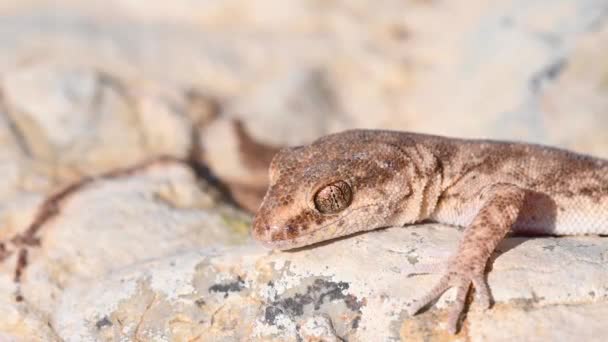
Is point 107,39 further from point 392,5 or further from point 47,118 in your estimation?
point 392,5

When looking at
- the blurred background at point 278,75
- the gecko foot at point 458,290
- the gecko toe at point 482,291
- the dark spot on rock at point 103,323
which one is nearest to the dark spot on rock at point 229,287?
the dark spot on rock at point 103,323

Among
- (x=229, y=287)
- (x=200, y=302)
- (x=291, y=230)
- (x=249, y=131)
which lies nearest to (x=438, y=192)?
(x=291, y=230)

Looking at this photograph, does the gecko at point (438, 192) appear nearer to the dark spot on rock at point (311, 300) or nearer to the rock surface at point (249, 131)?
the rock surface at point (249, 131)

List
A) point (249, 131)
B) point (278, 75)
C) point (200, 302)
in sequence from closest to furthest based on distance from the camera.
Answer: point (200, 302)
point (249, 131)
point (278, 75)

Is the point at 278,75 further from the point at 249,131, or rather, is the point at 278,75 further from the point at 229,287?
the point at 229,287

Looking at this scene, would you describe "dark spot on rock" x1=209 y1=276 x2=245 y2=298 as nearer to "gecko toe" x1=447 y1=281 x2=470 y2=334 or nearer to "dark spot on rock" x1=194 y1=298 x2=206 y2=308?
"dark spot on rock" x1=194 y1=298 x2=206 y2=308

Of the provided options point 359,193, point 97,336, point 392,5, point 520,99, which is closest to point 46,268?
point 97,336

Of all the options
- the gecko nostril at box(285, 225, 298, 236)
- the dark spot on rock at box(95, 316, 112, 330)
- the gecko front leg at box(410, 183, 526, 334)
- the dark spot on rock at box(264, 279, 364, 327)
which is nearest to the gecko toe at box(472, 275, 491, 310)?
the gecko front leg at box(410, 183, 526, 334)
